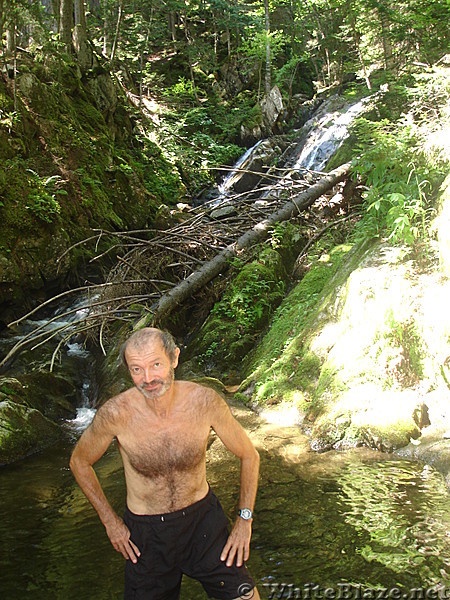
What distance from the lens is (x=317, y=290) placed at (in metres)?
7.81

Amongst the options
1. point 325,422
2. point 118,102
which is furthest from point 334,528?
point 118,102

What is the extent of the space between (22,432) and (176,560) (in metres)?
4.05

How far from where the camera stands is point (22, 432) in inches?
224

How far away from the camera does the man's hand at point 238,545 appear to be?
228cm

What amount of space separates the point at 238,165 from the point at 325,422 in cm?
1570

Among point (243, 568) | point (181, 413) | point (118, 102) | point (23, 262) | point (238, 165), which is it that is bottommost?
point (243, 568)

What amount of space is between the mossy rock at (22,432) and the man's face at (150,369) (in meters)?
3.86

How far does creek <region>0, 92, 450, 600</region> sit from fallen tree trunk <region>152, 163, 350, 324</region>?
323cm

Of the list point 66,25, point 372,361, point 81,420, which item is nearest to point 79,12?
point 66,25

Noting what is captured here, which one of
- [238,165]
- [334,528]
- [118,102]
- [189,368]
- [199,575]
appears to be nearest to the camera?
[199,575]

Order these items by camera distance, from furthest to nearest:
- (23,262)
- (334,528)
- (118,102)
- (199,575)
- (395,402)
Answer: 1. (118,102)
2. (23,262)
3. (395,402)
4. (334,528)
5. (199,575)

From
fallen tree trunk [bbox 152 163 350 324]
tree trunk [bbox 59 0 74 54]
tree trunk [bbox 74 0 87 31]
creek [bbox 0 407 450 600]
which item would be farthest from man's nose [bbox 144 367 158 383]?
tree trunk [bbox 74 0 87 31]

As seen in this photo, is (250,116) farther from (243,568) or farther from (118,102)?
Answer: (243,568)

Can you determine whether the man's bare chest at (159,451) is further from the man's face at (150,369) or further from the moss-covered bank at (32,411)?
the moss-covered bank at (32,411)
